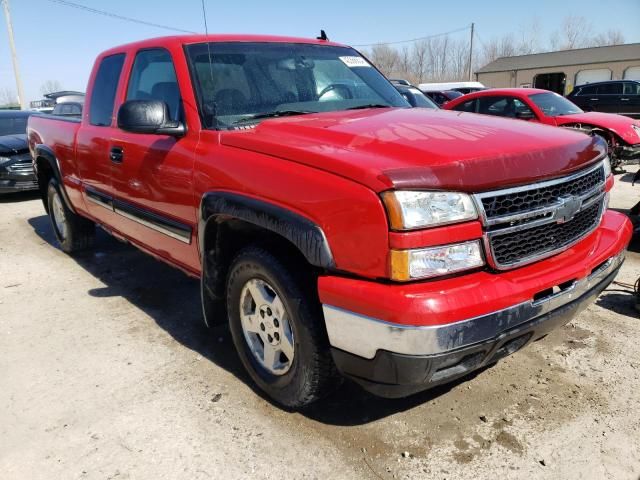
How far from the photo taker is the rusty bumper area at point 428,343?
6.31 feet

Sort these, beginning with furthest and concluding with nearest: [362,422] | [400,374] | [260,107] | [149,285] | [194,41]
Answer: [149,285], [194,41], [260,107], [362,422], [400,374]

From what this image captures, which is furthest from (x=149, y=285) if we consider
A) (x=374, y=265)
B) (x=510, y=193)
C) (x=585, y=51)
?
(x=585, y=51)

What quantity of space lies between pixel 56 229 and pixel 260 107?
12.9 feet

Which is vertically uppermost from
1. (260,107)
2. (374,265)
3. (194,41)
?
(194,41)

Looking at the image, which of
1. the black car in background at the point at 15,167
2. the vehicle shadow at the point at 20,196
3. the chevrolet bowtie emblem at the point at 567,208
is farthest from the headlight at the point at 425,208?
the vehicle shadow at the point at 20,196

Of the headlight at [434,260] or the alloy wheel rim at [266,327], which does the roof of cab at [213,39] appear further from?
the headlight at [434,260]

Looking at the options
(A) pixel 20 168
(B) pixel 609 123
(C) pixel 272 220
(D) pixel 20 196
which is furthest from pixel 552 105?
(D) pixel 20 196

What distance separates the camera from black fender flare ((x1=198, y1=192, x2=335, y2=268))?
83.7 inches

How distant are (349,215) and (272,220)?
449mm

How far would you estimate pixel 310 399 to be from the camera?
2521mm

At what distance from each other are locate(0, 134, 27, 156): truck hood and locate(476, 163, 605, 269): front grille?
9.30 meters

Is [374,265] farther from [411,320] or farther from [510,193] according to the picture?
[510,193]

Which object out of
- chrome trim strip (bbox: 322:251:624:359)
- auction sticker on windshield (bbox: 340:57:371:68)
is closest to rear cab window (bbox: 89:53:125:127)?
auction sticker on windshield (bbox: 340:57:371:68)

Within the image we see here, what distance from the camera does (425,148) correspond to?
2.16m
